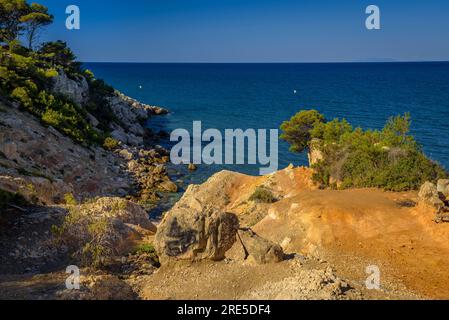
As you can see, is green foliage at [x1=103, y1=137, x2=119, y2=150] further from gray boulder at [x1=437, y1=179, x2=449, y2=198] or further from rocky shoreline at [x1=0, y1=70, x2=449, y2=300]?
gray boulder at [x1=437, y1=179, x2=449, y2=198]

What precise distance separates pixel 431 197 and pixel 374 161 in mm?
6683

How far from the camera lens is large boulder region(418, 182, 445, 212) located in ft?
65.2

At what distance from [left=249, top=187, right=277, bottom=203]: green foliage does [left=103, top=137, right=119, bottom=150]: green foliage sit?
2624cm

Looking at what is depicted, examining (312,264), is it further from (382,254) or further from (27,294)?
(27,294)

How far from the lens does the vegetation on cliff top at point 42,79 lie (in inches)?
1757

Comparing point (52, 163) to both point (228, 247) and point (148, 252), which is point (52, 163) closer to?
point (148, 252)

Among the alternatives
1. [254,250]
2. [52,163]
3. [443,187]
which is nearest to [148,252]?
[254,250]

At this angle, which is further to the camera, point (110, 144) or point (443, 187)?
point (110, 144)

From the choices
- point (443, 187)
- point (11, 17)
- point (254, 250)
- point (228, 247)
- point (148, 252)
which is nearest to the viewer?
point (254, 250)

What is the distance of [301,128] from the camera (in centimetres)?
4016

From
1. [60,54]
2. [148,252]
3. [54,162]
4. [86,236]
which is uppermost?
[60,54]

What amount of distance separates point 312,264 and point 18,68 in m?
46.7

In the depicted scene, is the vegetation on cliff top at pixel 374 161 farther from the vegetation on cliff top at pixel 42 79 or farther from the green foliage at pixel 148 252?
the vegetation on cliff top at pixel 42 79

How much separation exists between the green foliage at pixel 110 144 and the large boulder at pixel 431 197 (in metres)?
38.3
